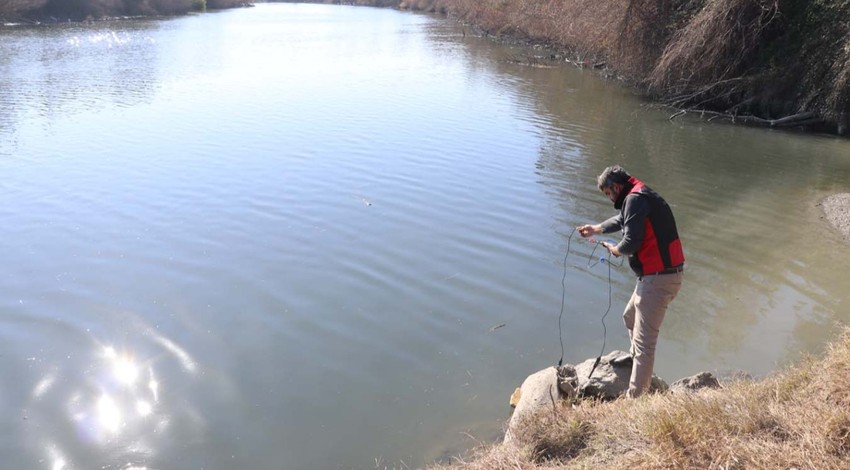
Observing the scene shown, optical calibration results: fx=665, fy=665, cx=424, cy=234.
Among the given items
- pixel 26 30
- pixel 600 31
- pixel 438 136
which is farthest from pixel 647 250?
pixel 26 30

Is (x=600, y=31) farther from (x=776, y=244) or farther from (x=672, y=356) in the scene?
(x=672, y=356)

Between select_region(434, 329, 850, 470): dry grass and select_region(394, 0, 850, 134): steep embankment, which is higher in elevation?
select_region(394, 0, 850, 134): steep embankment

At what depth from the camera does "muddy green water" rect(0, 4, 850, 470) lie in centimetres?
650

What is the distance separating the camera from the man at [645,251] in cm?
560

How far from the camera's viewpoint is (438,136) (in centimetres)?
1778

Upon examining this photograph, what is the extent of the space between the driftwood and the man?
17.1m

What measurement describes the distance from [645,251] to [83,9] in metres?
56.8

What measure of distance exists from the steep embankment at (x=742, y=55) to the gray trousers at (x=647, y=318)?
1601cm

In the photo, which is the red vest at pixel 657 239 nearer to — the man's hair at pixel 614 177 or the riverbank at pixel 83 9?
the man's hair at pixel 614 177

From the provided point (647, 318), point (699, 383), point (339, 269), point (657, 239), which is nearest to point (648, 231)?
point (657, 239)

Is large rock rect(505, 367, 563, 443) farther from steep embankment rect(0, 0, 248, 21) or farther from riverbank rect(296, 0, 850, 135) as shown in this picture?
steep embankment rect(0, 0, 248, 21)

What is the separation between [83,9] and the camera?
5162 cm

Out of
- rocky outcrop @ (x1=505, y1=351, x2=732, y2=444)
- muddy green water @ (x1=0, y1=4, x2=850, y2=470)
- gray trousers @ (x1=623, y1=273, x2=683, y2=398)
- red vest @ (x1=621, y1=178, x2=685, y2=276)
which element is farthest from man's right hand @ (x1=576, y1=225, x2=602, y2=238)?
muddy green water @ (x1=0, y1=4, x2=850, y2=470)

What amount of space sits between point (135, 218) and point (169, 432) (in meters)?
6.21
